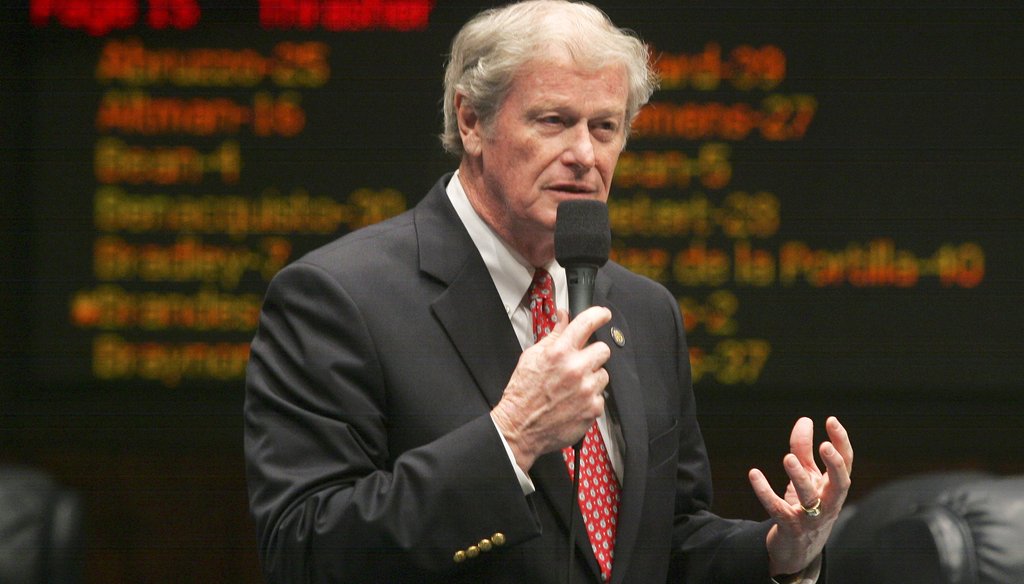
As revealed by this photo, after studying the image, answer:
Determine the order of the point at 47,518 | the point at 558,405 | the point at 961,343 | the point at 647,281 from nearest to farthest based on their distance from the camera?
the point at 558,405 < the point at 647,281 < the point at 47,518 < the point at 961,343

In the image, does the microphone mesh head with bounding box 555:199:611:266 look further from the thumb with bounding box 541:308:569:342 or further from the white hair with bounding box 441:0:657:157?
the white hair with bounding box 441:0:657:157

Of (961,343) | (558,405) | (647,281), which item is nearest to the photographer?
(558,405)

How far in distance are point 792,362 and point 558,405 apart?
7.51 ft

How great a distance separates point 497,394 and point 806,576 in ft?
2.03

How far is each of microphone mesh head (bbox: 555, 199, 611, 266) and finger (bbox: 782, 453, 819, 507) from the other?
1.41 ft

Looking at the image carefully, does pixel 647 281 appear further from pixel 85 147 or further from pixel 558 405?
pixel 85 147

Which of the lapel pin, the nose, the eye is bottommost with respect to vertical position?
the lapel pin

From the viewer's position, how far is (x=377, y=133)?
4.10 meters

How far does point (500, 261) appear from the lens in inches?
90.0

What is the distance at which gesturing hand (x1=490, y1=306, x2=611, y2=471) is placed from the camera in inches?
74.7

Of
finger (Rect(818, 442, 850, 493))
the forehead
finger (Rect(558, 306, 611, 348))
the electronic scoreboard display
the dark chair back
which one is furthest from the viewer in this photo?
the electronic scoreboard display

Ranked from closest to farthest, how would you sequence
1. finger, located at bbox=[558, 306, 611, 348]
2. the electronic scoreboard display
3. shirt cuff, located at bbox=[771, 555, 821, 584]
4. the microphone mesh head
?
1. finger, located at bbox=[558, 306, 611, 348]
2. the microphone mesh head
3. shirt cuff, located at bbox=[771, 555, 821, 584]
4. the electronic scoreboard display

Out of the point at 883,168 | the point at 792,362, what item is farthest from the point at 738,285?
the point at 883,168

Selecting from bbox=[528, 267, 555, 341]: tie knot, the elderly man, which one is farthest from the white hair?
bbox=[528, 267, 555, 341]: tie knot
